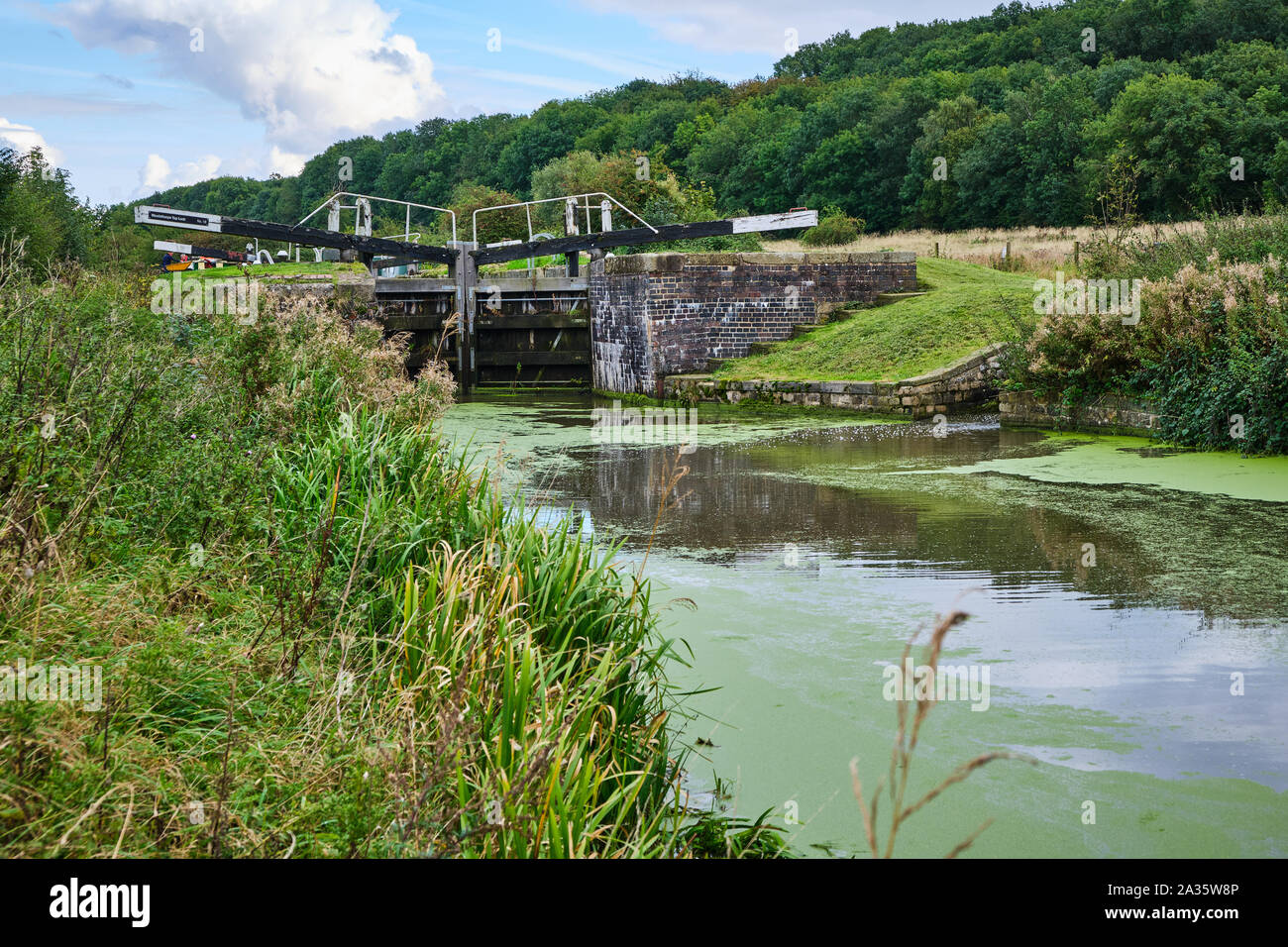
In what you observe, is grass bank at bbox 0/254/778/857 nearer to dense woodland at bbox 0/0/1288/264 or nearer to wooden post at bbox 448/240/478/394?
wooden post at bbox 448/240/478/394

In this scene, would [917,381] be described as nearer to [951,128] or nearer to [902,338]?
[902,338]

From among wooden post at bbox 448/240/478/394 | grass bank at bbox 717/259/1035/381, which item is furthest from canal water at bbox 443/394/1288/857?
wooden post at bbox 448/240/478/394

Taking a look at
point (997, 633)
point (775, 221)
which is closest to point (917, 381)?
point (775, 221)

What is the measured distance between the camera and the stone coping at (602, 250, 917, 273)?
17.0m

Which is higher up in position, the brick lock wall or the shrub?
the shrub

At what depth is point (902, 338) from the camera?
15.1 m

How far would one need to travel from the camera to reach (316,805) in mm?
2439

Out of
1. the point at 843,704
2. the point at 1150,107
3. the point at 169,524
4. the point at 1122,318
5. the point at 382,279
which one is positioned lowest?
the point at 843,704

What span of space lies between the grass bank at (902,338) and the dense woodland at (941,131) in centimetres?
939

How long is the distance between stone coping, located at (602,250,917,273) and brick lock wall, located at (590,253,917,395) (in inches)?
0.6

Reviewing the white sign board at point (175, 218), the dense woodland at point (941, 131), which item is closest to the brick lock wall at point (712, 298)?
the white sign board at point (175, 218)
